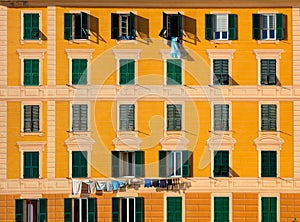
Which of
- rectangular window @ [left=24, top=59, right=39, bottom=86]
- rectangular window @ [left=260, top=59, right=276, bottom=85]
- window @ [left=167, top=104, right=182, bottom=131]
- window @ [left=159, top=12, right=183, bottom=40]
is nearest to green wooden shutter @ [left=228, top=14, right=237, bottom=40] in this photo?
rectangular window @ [left=260, top=59, right=276, bottom=85]

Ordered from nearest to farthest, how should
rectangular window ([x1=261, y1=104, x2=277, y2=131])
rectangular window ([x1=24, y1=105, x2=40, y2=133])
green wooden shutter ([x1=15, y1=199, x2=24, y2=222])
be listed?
green wooden shutter ([x1=15, y1=199, x2=24, y2=222])
rectangular window ([x1=24, y1=105, x2=40, y2=133])
rectangular window ([x1=261, y1=104, x2=277, y2=131])

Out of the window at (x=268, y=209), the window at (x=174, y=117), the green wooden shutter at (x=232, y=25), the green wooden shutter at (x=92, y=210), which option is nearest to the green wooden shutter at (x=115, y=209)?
the green wooden shutter at (x=92, y=210)

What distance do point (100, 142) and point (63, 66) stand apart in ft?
15.3

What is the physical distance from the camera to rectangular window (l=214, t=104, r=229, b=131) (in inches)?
1781

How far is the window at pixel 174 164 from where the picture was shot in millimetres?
45031

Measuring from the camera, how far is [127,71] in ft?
148

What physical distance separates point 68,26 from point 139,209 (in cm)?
1082

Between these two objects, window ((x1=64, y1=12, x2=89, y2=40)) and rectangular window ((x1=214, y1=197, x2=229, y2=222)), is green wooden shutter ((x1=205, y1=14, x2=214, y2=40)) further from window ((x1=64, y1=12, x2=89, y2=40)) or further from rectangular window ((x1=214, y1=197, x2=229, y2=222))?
rectangular window ((x1=214, y1=197, x2=229, y2=222))

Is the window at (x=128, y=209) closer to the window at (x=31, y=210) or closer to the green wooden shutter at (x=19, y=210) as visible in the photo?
the window at (x=31, y=210)

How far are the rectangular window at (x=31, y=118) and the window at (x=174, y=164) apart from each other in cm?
700

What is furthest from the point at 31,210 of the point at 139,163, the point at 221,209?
the point at 221,209

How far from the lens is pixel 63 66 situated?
45.2 metres

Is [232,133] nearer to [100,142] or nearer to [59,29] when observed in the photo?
[100,142]

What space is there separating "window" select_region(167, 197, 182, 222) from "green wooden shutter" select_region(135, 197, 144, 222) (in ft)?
4.70
